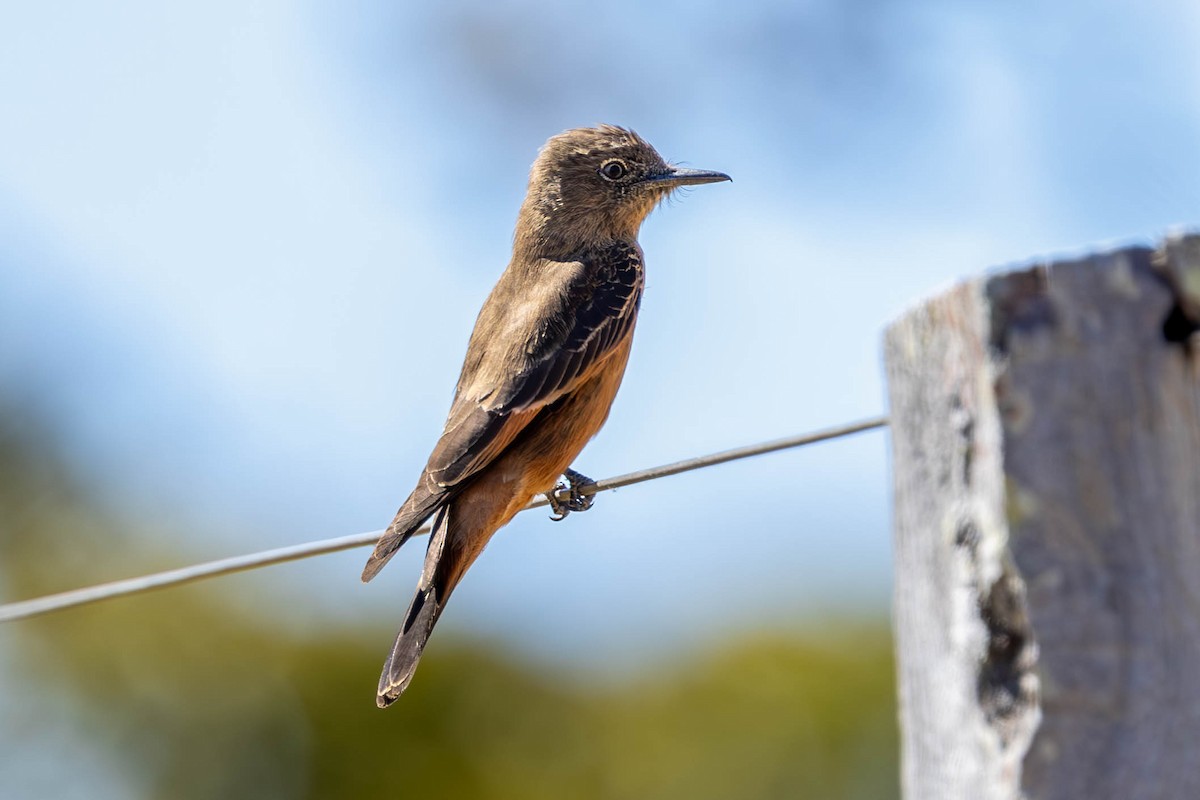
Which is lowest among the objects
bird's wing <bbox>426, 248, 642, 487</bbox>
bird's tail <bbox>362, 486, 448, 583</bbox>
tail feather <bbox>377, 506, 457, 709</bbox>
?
tail feather <bbox>377, 506, 457, 709</bbox>

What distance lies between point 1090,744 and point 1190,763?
105 mm

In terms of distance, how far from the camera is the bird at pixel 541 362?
181 inches

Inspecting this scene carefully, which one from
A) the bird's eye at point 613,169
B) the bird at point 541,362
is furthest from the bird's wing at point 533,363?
the bird's eye at point 613,169

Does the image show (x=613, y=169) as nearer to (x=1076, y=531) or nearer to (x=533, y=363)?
(x=533, y=363)

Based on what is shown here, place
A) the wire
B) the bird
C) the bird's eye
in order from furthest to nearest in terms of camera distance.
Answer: the bird's eye, the bird, the wire

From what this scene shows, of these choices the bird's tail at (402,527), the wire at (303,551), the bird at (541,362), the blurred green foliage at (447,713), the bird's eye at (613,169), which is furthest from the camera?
the blurred green foliage at (447,713)

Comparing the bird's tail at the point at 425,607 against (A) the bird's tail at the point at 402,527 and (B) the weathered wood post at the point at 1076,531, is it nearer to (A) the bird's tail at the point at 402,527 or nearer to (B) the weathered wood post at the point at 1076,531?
(A) the bird's tail at the point at 402,527

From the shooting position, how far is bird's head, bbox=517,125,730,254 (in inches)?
237

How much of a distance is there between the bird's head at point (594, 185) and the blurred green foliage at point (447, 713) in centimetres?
349

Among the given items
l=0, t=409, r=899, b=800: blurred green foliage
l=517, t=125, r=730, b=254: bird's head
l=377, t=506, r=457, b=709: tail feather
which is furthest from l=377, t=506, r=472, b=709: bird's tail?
l=0, t=409, r=899, b=800: blurred green foliage

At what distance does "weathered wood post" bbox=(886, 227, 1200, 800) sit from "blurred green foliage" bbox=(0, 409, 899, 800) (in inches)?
271

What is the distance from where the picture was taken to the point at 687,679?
29.5 feet

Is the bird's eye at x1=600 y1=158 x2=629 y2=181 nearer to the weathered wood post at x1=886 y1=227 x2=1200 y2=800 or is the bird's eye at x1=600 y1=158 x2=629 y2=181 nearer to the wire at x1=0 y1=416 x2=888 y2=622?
the wire at x1=0 y1=416 x2=888 y2=622

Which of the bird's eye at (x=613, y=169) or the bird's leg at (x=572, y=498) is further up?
the bird's eye at (x=613, y=169)
